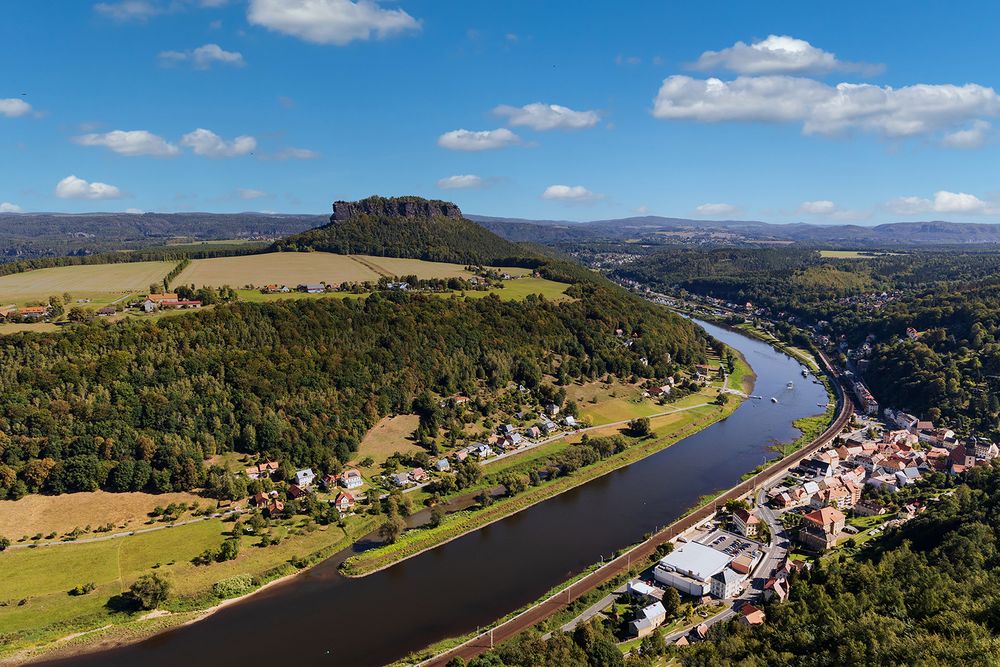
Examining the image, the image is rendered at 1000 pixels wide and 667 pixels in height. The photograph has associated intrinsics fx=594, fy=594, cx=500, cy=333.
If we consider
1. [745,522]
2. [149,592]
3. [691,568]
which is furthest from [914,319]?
[149,592]

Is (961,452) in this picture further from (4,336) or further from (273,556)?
(4,336)

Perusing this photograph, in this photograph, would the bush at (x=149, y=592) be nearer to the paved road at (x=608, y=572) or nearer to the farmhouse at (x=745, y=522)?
the paved road at (x=608, y=572)

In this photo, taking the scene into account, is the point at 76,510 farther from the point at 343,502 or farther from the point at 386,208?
the point at 386,208

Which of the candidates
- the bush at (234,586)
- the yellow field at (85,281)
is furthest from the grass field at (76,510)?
the yellow field at (85,281)

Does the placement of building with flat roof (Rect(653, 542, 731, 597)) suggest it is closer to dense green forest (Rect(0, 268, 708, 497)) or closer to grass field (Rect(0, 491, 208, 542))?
dense green forest (Rect(0, 268, 708, 497))

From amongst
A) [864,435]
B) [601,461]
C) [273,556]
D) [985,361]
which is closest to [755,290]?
[985,361]
